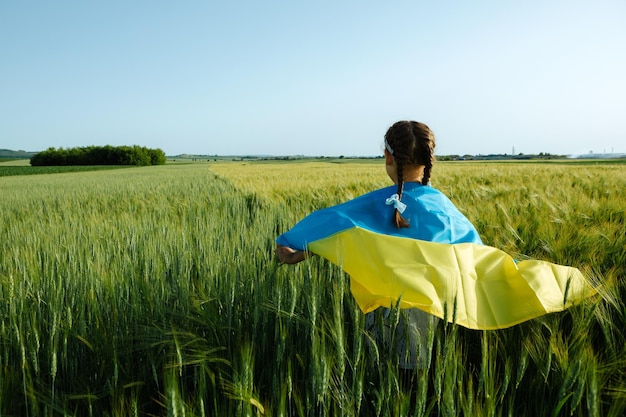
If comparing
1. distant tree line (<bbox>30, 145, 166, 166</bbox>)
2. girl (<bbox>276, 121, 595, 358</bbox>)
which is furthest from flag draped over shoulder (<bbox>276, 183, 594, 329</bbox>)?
distant tree line (<bbox>30, 145, 166, 166</bbox>)

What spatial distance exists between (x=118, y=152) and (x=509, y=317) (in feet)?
218

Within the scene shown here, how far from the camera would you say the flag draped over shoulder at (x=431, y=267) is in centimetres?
113

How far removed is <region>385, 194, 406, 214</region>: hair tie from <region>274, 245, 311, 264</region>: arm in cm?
36

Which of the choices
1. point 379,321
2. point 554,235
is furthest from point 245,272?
point 554,235

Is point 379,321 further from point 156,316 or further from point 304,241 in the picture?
point 156,316

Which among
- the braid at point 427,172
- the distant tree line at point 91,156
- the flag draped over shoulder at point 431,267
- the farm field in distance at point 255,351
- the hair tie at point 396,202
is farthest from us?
the distant tree line at point 91,156

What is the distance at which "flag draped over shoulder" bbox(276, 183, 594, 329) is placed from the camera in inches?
44.4

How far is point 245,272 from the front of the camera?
1.32m

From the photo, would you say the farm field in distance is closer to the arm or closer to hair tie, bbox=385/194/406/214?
the arm

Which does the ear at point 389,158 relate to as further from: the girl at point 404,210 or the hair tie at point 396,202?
the hair tie at point 396,202

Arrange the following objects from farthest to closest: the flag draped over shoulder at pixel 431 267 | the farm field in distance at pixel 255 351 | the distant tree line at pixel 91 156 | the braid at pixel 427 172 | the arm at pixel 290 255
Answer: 1. the distant tree line at pixel 91 156
2. the braid at pixel 427 172
3. the arm at pixel 290 255
4. the flag draped over shoulder at pixel 431 267
5. the farm field in distance at pixel 255 351

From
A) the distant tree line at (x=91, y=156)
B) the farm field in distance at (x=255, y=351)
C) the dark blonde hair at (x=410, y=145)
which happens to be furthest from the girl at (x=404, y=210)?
the distant tree line at (x=91, y=156)

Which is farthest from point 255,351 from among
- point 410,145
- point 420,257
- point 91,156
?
point 91,156

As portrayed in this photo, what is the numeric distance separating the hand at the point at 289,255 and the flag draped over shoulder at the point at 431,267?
0.11ft
